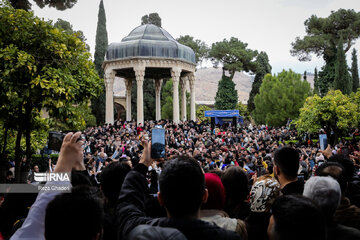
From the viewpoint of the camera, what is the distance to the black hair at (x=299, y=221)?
204 centimetres

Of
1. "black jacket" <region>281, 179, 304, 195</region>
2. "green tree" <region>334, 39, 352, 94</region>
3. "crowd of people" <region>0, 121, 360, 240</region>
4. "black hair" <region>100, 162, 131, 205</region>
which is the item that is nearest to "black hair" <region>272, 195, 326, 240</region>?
"crowd of people" <region>0, 121, 360, 240</region>

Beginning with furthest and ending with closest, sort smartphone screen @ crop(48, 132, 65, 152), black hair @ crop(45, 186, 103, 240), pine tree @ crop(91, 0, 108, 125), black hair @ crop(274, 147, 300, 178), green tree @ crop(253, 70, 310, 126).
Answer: green tree @ crop(253, 70, 310, 126) → pine tree @ crop(91, 0, 108, 125) → black hair @ crop(274, 147, 300, 178) → smartphone screen @ crop(48, 132, 65, 152) → black hair @ crop(45, 186, 103, 240)

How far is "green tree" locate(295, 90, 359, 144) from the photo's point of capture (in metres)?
22.0

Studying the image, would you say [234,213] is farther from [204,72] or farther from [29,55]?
[204,72]

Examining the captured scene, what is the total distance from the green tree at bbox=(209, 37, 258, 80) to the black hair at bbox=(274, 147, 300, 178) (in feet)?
150

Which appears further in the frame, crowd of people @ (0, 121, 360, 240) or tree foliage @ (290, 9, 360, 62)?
tree foliage @ (290, 9, 360, 62)

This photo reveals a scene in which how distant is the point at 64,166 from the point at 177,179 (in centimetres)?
96

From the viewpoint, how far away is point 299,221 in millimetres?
2080

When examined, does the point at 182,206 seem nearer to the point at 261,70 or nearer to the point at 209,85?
the point at 261,70

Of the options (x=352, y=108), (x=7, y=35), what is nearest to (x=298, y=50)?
(x=352, y=108)

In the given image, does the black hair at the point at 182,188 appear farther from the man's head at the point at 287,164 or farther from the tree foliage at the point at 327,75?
the tree foliage at the point at 327,75

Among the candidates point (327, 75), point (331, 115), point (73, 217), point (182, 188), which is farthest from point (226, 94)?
point (73, 217)

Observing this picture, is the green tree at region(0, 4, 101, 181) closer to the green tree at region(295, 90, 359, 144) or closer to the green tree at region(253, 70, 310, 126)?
the green tree at region(295, 90, 359, 144)

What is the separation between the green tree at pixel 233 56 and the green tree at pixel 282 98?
6.25 meters
